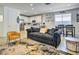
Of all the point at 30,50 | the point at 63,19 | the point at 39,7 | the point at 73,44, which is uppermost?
the point at 39,7

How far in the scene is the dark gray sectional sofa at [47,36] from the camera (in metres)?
2.61

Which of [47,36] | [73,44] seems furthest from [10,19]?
[73,44]

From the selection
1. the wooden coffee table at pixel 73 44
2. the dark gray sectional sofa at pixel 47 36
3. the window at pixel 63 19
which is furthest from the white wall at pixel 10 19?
the wooden coffee table at pixel 73 44

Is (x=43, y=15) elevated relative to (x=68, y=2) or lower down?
lower down

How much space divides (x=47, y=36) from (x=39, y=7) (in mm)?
706

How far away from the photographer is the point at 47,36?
8.73 ft

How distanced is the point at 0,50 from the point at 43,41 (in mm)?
1011

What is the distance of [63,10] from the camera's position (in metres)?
2.63

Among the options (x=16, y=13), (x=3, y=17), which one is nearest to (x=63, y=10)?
(x=16, y=13)

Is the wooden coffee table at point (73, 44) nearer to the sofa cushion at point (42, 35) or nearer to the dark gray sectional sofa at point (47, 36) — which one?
the dark gray sectional sofa at point (47, 36)

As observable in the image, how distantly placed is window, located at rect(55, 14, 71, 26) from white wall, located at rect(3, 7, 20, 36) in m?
0.94

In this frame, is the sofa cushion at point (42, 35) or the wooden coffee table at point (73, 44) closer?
the wooden coffee table at point (73, 44)

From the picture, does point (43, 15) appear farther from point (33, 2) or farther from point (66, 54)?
point (66, 54)

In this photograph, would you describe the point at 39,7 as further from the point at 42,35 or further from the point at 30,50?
the point at 30,50
